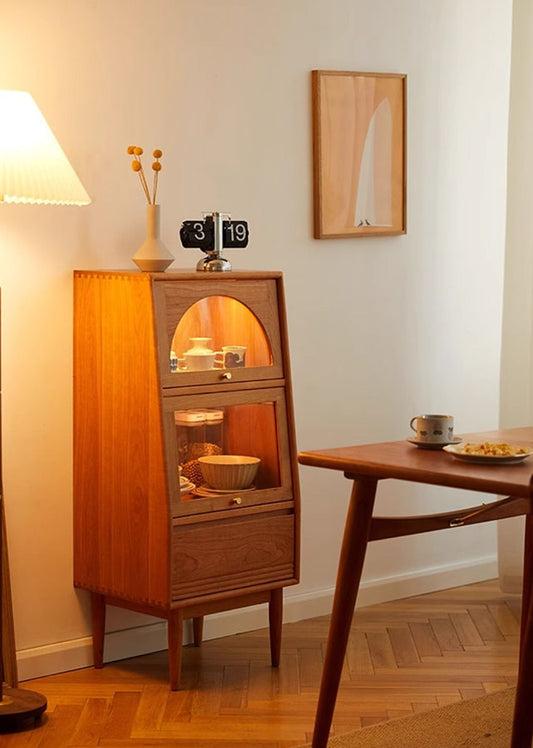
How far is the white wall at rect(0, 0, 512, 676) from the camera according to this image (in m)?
3.83

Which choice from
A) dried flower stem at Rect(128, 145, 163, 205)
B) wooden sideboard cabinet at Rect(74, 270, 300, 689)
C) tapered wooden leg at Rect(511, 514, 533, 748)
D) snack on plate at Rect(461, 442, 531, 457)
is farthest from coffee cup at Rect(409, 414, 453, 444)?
dried flower stem at Rect(128, 145, 163, 205)

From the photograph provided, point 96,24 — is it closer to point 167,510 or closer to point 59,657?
point 167,510

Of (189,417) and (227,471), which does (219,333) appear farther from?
(227,471)

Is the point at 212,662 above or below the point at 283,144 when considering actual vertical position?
below

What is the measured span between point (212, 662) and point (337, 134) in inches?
75.3

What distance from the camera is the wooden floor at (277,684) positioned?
343 centimetres

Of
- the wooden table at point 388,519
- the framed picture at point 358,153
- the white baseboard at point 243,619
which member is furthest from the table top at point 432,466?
the framed picture at point 358,153

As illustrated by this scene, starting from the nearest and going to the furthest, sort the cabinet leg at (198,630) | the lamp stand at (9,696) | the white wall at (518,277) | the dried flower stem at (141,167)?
the lamp stand at (9,696) → the dried flower stem at (141,167) → the cabinet leg at (198,630) → the white wall at (518,277)

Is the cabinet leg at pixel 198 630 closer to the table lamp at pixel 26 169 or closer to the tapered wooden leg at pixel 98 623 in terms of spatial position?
the tapered wooden leg at pixel 98 623

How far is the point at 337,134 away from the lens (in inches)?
178

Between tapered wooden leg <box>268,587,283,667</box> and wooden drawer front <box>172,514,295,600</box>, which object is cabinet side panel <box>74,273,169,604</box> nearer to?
wooden drawer front <box>172,514,295,600</box>

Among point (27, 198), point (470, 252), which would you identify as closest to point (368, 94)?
point (470, 252)

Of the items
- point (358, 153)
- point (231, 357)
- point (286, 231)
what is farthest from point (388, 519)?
point (358, 153)

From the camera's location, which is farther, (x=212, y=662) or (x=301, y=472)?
(x=301, y=472)
